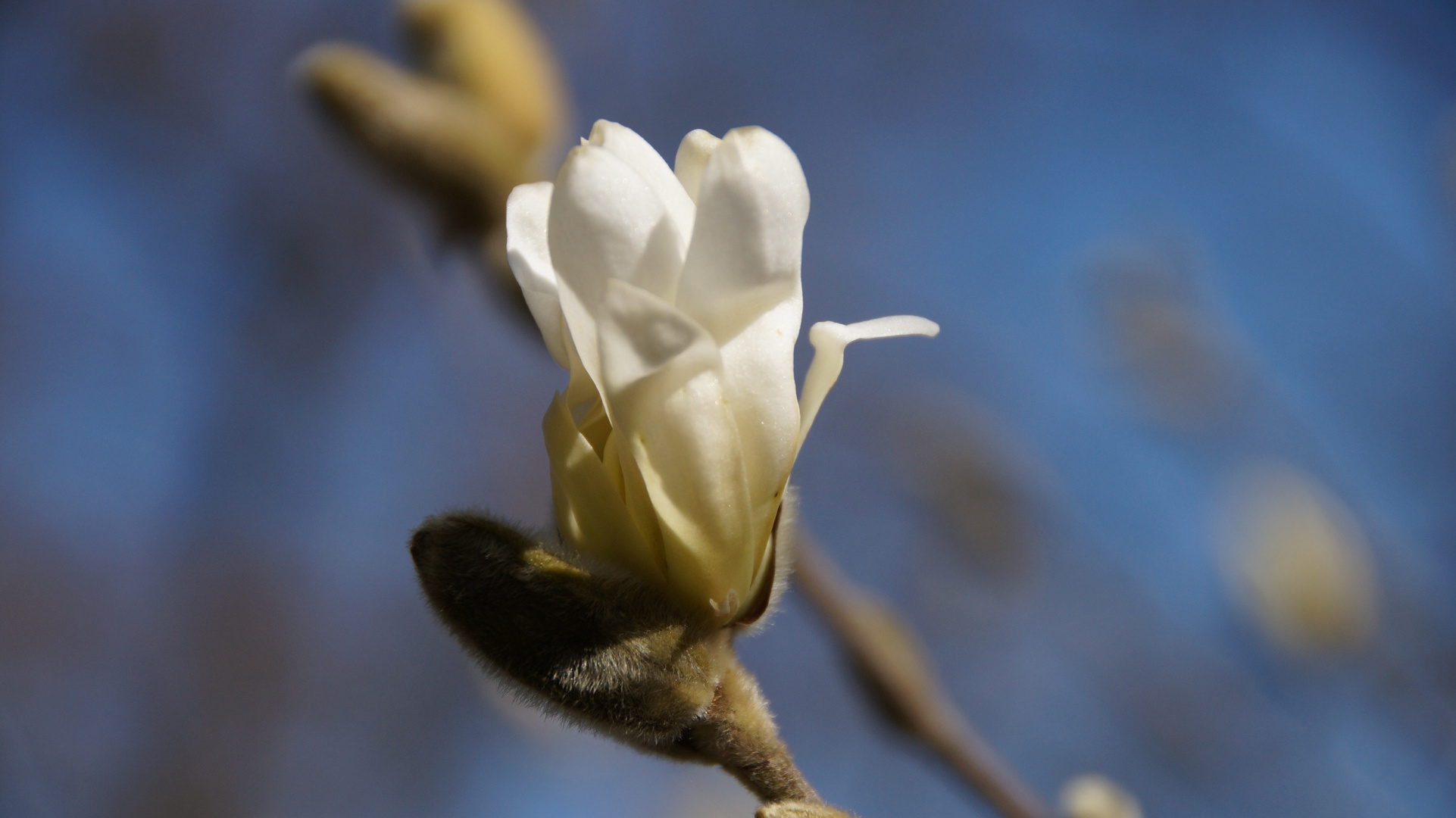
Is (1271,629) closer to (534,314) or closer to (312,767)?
(534,314)

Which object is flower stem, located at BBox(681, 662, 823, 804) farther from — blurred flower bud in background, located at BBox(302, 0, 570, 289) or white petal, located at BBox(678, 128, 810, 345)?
blurred flower bud in background, located at BBox(302, 0, 570, 289)

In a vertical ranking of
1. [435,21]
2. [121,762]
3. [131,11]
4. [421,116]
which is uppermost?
[131,11]

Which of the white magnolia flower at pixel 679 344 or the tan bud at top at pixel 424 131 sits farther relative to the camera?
the tan bud at top at pixel 424 131

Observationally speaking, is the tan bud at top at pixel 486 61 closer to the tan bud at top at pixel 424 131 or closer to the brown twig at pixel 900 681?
the tan bud at top at pixel 424 131

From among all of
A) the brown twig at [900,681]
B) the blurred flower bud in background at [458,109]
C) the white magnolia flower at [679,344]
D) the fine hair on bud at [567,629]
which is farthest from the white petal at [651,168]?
the blurred flower bud in background at [458,109]

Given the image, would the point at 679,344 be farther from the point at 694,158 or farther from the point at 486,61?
the point at 486,61

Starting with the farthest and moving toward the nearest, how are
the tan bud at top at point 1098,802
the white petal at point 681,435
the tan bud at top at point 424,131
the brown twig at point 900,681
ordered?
the tan bud at top at point 424,131
the brown twig at point 900,681
the tan bud at top at point 1098,802
the white petal at point 681,435

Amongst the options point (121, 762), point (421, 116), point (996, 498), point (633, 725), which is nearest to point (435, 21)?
point (421, 116)

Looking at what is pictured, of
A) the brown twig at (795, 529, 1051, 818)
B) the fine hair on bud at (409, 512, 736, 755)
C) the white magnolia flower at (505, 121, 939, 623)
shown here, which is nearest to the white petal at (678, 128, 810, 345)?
the white magnolia flower at (505, 121, 939, 623)
